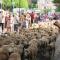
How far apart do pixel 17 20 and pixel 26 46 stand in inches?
57.7

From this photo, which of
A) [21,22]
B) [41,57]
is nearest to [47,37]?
[41,57]

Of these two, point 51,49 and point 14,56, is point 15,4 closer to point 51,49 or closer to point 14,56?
point 51,49

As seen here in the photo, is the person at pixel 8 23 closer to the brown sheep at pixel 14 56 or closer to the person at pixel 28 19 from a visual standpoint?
the person at pixel 28 19

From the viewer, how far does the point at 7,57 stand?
359 centimetres

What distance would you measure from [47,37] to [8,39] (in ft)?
3.78

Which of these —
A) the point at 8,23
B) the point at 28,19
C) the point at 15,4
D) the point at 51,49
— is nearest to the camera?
the point at 51,49

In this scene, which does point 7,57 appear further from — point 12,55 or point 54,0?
point 54,0

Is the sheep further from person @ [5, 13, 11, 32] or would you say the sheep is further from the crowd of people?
person @ [5, 13, 11, 32]

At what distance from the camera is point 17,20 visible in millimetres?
5629

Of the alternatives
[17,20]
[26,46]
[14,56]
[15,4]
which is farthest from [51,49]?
[14,56]

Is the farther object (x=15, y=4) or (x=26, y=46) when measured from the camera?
(x=15, y=4)

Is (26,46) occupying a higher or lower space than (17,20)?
lower

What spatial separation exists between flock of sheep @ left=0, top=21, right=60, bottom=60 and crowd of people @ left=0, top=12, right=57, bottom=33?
0.23 metres

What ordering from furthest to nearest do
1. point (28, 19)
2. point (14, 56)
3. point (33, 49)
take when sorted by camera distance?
point (28, 19), point (33, 49), point (14, 56)
